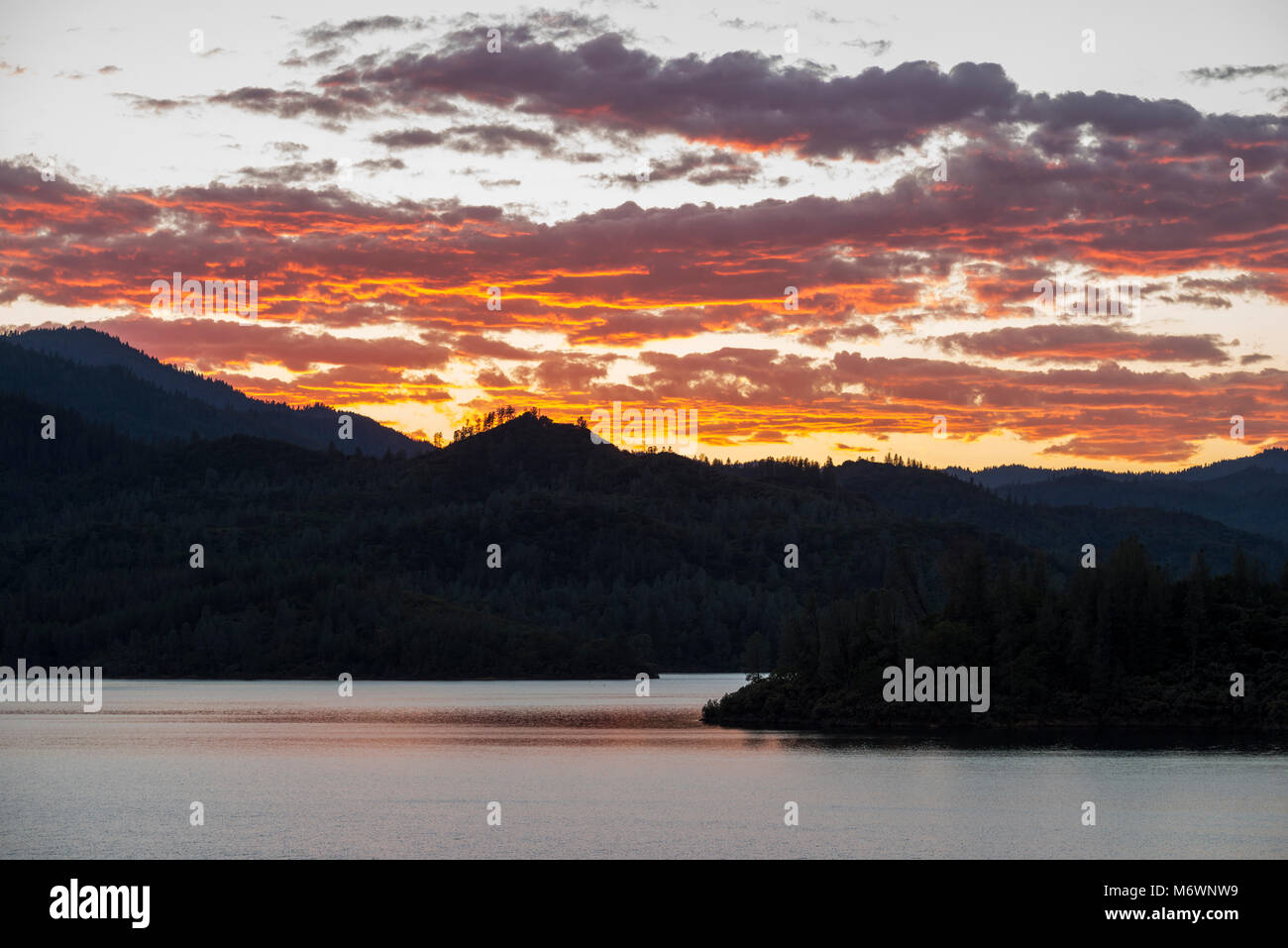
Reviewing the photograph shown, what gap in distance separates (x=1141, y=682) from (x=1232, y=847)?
84760 mm

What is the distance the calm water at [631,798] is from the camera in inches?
3248

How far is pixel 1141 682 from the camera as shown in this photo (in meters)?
163

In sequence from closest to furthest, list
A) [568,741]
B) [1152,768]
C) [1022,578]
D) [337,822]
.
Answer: [337,822] < [1152,768] < [568,741] < [1022,578]

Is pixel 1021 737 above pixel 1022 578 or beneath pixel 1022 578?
beneath

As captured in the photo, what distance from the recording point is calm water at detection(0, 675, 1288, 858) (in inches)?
3248

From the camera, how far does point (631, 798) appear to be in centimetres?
10362

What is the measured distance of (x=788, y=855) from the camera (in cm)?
7800
